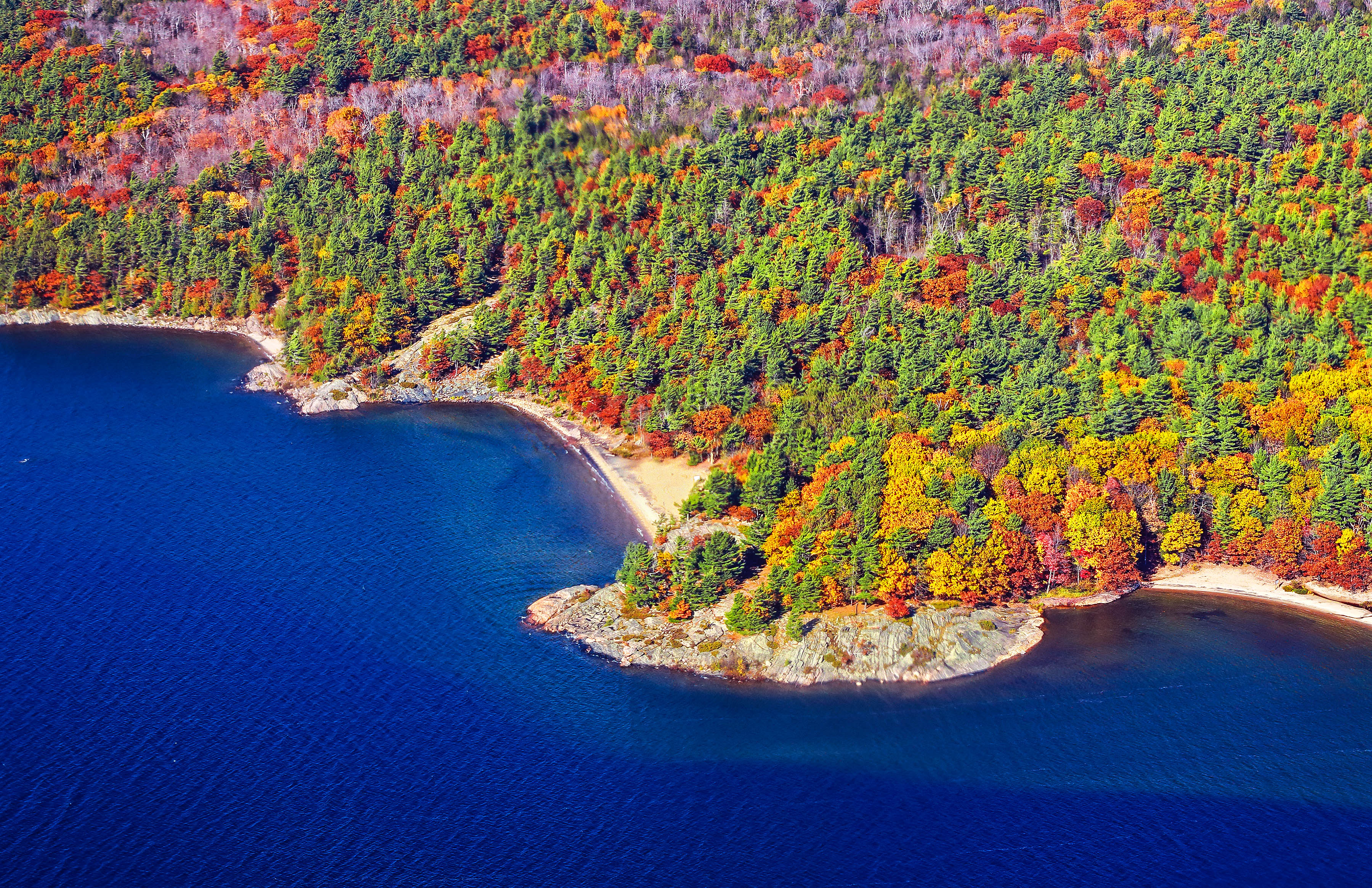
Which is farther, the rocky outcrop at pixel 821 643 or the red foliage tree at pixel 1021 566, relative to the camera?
the red foliage tree at pixel 1021 566

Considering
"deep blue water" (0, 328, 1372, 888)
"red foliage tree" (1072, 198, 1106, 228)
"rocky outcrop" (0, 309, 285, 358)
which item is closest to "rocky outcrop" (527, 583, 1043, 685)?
"deep blue water" (0, 328, 1372, 888)

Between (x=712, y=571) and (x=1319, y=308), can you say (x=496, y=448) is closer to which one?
(x=712, y=571)

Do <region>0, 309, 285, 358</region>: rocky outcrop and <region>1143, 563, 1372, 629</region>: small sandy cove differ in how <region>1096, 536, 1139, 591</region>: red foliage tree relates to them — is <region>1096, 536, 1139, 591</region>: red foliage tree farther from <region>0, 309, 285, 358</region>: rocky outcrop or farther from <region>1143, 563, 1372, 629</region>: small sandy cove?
<region>0, 309, 285, 358</region>: rocky outcrop

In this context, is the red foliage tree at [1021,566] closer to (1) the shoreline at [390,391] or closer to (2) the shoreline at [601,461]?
(2) the shoreline at [601,461]

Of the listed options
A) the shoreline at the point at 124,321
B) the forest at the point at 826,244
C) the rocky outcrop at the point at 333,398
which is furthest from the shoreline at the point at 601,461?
the shoreline at the point at 124,321

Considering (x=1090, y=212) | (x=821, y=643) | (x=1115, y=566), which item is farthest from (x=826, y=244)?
(x=821, y=643)

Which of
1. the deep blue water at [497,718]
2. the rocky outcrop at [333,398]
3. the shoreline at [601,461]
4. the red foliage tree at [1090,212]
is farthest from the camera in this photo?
the rocky outcrop at [333,398]

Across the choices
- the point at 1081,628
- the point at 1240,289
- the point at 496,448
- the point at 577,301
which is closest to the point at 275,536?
the point at 496,448

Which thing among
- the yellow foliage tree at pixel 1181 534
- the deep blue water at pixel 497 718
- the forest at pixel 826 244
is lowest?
the deep blue water at pixel 497 718
